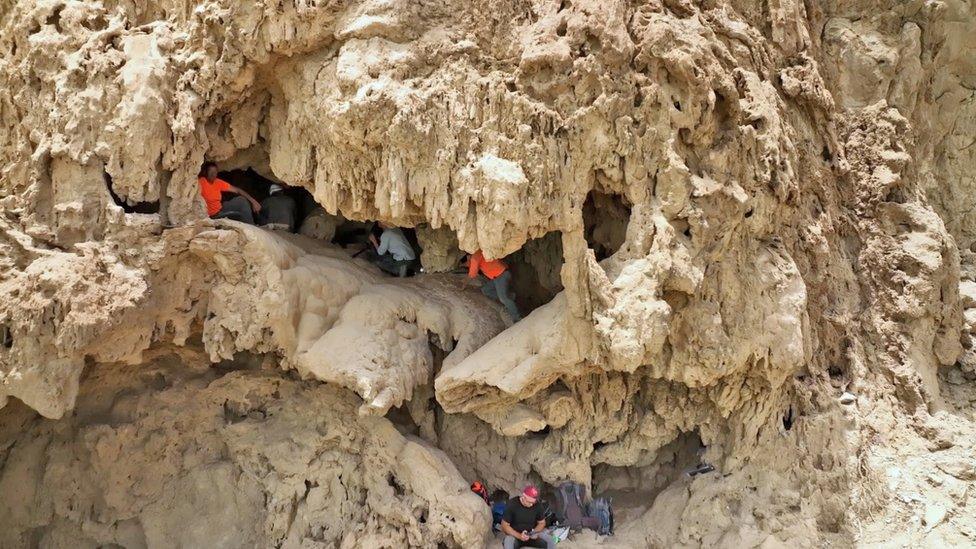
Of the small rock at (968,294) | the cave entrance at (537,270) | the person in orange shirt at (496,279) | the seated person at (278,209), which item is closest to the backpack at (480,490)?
the person in orange shirt at (496,279)

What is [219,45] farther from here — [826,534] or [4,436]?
[826,534]

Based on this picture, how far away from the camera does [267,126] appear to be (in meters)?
5.59

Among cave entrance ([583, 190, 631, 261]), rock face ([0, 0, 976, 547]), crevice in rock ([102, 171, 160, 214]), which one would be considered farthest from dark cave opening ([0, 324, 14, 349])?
cave entrance ([583, 190, 631, 261])

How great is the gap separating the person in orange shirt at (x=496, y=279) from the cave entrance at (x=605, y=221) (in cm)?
88

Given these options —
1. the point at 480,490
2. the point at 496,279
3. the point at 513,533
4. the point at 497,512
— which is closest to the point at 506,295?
the point at 496,279

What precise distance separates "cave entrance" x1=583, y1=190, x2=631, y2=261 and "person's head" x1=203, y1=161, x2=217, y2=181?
3197 millimetres

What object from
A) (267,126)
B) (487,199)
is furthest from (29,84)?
(487,199)

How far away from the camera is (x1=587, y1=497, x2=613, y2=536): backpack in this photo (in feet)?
18.7

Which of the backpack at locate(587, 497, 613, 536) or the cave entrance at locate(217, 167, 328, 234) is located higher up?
the cave entrance at locate(217, 167, 328, 234)

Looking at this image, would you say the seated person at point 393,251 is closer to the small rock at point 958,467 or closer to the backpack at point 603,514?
the backpack at point 603,514

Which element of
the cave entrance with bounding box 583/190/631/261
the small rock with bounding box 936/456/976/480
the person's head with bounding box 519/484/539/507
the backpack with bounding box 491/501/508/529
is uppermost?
the cave entrance with bounding box 583/190/631/261

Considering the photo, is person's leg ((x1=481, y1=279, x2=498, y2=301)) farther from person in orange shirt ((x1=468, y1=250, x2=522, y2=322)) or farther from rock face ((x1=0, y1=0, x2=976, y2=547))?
rock face ((x1=0, y1=0, x2=976, y2=547))

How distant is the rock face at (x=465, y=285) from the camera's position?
480 centimetres

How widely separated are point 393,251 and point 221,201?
1623 mm
